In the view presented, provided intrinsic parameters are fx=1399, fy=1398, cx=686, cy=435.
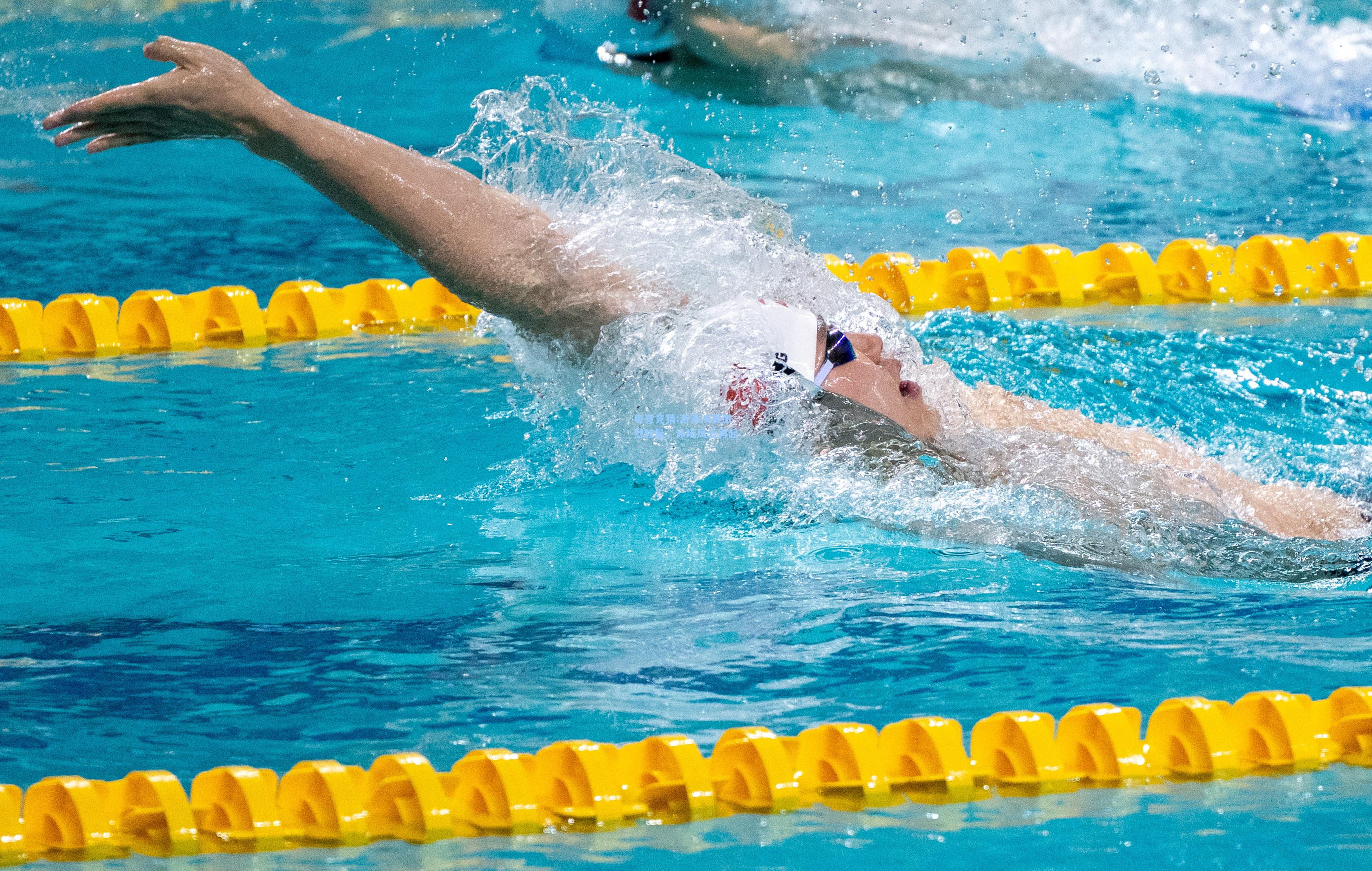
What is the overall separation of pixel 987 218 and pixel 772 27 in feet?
7.32

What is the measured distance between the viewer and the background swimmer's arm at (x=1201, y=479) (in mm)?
2684

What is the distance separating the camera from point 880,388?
2.66 meters

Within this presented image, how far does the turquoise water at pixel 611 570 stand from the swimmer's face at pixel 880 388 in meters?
0.12

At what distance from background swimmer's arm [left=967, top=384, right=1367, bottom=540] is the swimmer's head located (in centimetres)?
28

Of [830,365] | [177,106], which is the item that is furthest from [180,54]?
[830,365]

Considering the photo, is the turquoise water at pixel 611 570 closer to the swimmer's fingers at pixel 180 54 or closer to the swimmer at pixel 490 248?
the swimmer at pixel 490 248

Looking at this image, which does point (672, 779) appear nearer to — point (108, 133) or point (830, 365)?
point (830, 365)

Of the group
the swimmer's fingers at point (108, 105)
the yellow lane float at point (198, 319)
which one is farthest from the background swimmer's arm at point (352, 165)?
the yellow lane float at point (198, 319)

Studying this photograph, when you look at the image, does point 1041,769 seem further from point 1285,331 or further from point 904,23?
point 904,23

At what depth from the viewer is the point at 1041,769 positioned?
1848 mm

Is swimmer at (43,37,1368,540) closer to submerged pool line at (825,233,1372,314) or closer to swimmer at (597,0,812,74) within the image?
submerged pool line at (825,233,1372,314)

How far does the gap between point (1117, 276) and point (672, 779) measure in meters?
3.48

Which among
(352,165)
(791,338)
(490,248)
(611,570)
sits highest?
(352,165)

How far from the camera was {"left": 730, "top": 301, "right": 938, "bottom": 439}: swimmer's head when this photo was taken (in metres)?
2.60
